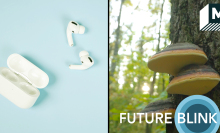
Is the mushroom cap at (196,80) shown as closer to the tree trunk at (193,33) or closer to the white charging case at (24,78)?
the tree trunk at (193,33)

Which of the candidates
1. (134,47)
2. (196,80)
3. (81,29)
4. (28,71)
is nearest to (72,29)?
(81,29)

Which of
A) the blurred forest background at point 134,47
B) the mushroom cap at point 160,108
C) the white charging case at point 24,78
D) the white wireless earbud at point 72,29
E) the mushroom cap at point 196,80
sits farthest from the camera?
the blurred forest background at point 134,47

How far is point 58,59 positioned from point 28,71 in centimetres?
20

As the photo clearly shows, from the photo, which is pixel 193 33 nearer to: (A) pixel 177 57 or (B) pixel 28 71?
(A) pixel 177 57

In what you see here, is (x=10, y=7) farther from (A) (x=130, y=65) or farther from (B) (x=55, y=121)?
(A) (x=130, y=65)

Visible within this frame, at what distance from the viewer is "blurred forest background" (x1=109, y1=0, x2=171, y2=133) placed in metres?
1.90

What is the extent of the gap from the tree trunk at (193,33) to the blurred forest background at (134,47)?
1101 mm

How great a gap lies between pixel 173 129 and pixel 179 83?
0.33 meters

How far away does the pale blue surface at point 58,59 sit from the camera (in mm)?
1094

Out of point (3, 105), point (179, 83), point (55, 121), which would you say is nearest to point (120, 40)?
point (55, 121)

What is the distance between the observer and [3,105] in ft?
3.56

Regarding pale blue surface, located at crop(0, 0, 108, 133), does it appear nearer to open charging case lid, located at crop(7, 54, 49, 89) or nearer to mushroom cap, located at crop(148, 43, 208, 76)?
open charging case lid, located at crop(7, 54, 49, 89)

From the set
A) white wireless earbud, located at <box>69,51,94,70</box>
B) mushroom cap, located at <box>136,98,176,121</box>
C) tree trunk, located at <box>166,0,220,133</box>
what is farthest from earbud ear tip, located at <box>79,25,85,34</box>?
mushroom cap, located at <box>136,98,176,121</box>

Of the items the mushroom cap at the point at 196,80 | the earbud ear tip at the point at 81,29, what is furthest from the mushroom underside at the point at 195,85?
the earbud ear tip at the point at 81,29
